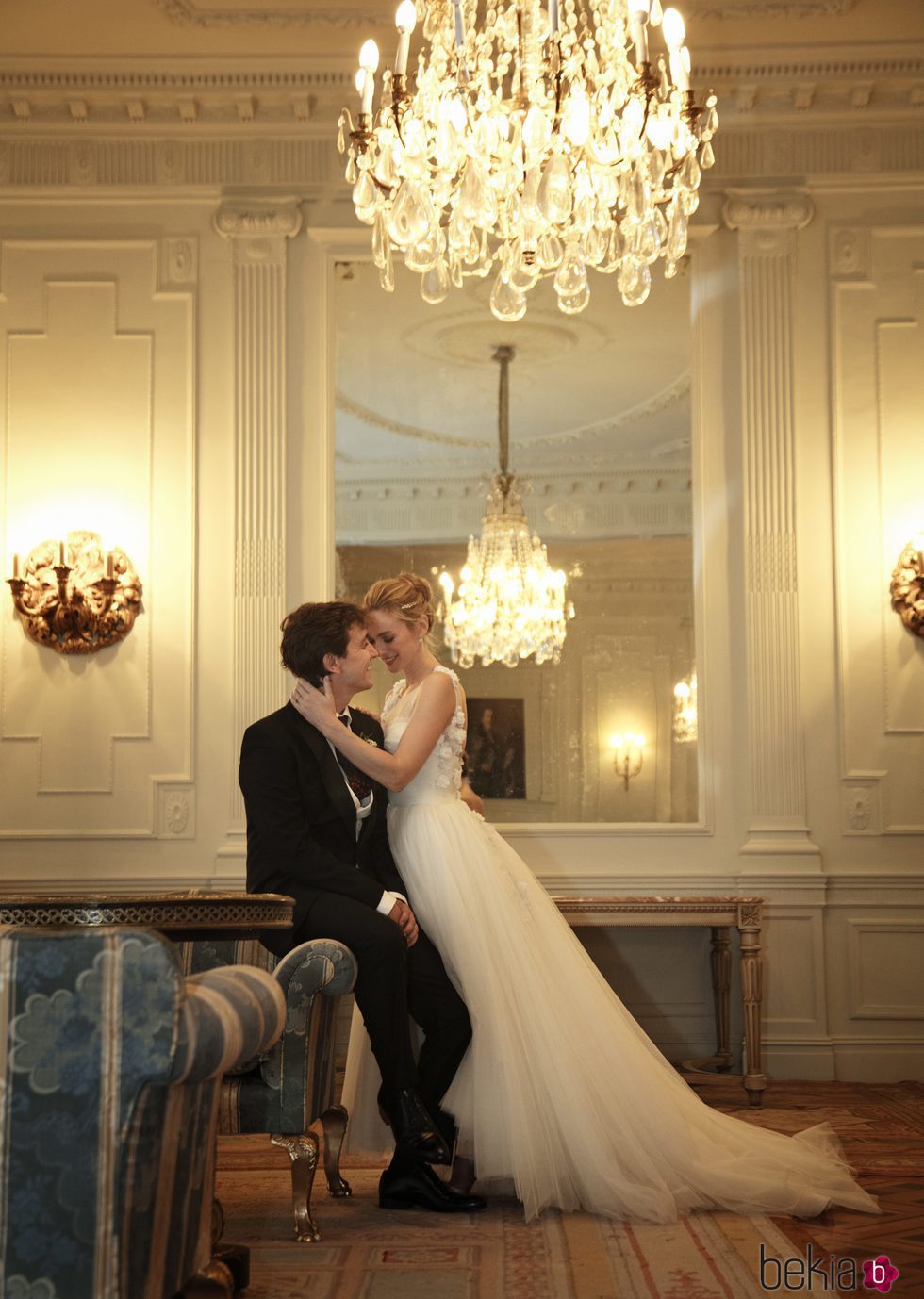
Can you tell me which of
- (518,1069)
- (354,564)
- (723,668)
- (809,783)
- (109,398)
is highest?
(109,398)

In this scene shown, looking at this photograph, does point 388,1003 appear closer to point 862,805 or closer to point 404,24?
point 404,24

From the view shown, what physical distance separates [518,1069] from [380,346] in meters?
3.81

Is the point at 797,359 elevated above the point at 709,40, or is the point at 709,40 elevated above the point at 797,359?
the point at 709,40

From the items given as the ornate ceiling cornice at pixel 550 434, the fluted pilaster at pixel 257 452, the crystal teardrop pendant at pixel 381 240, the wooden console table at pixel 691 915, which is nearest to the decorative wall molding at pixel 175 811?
the fluted pilaster at pixel 257 452

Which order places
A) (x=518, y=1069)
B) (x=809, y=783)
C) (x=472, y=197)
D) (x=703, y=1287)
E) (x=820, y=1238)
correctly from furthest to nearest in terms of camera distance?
(x=809, y=783)
(x=472, y=197)
(x=518, y=1069)
(x=820, y=1238)
(x=703, y=1287)

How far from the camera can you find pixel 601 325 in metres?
6.47

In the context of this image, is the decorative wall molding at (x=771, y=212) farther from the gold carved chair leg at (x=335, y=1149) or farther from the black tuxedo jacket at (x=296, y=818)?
the gold carved chair leg at (x=335, y=1149)

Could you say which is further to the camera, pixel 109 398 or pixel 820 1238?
pixel 109 398

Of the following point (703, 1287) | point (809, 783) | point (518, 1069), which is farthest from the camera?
point (809, 783)

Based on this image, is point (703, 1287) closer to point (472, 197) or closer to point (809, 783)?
point (472, 197)

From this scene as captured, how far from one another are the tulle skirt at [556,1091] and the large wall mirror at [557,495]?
2.00 metres

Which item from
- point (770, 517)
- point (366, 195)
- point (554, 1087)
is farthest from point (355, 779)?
point (770, 517)

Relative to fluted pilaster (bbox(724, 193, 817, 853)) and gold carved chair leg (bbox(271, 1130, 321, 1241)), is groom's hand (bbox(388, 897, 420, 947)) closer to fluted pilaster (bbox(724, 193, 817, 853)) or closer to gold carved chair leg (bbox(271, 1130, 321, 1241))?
gold carved chair leg (bbox(271, 1130, 321, 1241))

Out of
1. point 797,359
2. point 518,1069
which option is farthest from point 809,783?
point 518,1069
